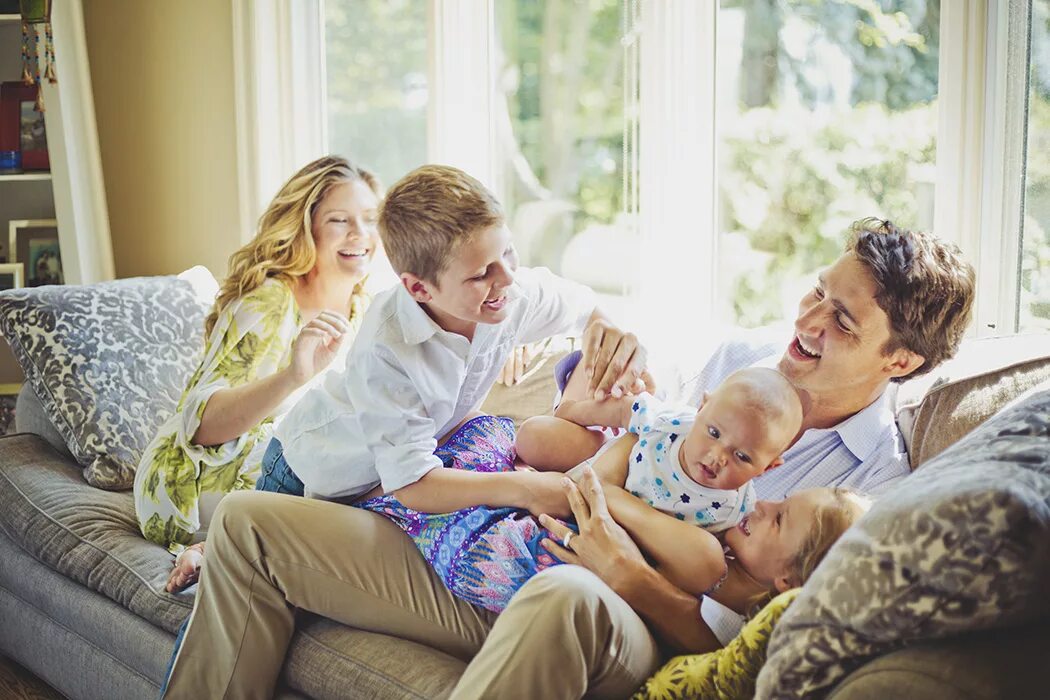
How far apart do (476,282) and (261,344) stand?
79 centimetres

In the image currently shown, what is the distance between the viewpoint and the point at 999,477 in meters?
1.25

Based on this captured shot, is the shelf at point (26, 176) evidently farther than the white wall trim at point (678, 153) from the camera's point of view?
Yes

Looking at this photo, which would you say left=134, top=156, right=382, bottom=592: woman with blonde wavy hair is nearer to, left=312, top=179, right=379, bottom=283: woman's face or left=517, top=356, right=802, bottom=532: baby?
left=312, top=179, right=379, bottom=283: woman's face

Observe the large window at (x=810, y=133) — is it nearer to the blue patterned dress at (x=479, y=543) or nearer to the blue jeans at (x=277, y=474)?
the blue patterned dress at (x=479, y=543)

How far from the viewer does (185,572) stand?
2334 mm

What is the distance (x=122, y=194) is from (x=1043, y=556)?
3956 millimetres

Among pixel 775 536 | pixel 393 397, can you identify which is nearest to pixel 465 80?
pixel 393 397

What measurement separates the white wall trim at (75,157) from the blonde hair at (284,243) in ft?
5.28

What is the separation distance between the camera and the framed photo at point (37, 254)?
13.7ft

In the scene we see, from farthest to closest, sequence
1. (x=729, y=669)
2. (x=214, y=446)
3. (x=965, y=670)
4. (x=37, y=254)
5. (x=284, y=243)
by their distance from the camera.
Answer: (x=37, y=254) → (x=284, y=243) → (x=214, y=446) → (x=729, y=669) → (x=965, y=670)

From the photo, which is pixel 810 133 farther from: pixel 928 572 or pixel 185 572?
pixel 928 572

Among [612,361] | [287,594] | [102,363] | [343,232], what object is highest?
[343,232]

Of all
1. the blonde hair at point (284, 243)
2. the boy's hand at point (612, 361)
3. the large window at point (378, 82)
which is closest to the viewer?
the boy's hand at point (612, 361)

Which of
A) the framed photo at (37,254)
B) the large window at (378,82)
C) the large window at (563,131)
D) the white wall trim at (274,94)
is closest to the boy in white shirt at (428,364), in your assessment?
the large window at (563,131)
